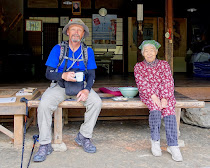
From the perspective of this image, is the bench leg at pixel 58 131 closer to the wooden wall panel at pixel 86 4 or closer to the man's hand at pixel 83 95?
the man's hand at pixel 83 95

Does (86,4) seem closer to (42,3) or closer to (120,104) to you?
(42,3)

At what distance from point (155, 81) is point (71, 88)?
84 cm

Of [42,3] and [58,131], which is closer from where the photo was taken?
[58,131]

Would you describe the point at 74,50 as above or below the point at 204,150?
above

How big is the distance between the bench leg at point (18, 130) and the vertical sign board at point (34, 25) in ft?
21.1

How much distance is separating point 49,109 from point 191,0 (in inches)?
280

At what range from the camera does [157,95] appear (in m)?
2.65

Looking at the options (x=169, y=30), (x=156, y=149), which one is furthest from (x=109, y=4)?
(x=156, y=149)

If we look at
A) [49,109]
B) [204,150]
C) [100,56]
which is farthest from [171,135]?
[100,56]

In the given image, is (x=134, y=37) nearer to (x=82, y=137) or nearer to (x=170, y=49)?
(x=170, y=49)

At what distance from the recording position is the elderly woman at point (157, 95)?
2.41 meters

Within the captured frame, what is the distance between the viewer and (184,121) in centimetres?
371

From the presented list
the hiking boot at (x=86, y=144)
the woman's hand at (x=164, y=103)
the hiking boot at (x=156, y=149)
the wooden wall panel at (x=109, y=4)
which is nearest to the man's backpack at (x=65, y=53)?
the hiking boot at (x=86, y=144)

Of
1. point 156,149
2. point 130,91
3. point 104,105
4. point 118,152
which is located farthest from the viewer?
point 130,91
